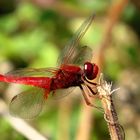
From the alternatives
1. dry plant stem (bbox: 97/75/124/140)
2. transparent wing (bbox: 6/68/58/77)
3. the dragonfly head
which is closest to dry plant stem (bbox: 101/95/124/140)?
dry plant stem (bbox: 97/75/124/140)

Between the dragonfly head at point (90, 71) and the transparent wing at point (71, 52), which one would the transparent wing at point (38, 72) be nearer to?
the transparent wing at point (71, 52)

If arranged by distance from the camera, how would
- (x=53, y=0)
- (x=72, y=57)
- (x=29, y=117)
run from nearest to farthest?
1. (x=29, y=117)
2. (x=72, y=57)
3. (x=53, y=0)

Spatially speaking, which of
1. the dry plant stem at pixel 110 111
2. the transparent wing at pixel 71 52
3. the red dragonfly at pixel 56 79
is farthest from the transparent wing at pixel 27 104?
the dry plant stem at pixel 110 111

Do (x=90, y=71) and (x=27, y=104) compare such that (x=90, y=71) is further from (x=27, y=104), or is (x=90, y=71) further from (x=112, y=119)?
(x=112, y=119)

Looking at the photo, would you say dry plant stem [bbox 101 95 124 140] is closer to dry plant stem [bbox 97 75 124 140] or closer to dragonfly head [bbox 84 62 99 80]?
dry plant stem [bbox 97 75 124 140]

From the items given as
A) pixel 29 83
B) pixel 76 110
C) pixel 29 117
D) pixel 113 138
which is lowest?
pixel 113 138

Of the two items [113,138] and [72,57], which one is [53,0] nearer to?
[72,57]

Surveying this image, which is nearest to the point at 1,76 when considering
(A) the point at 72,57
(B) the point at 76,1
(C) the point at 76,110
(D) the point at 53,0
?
(A) the point at 72,57

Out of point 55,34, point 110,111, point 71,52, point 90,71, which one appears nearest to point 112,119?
point 110,111
